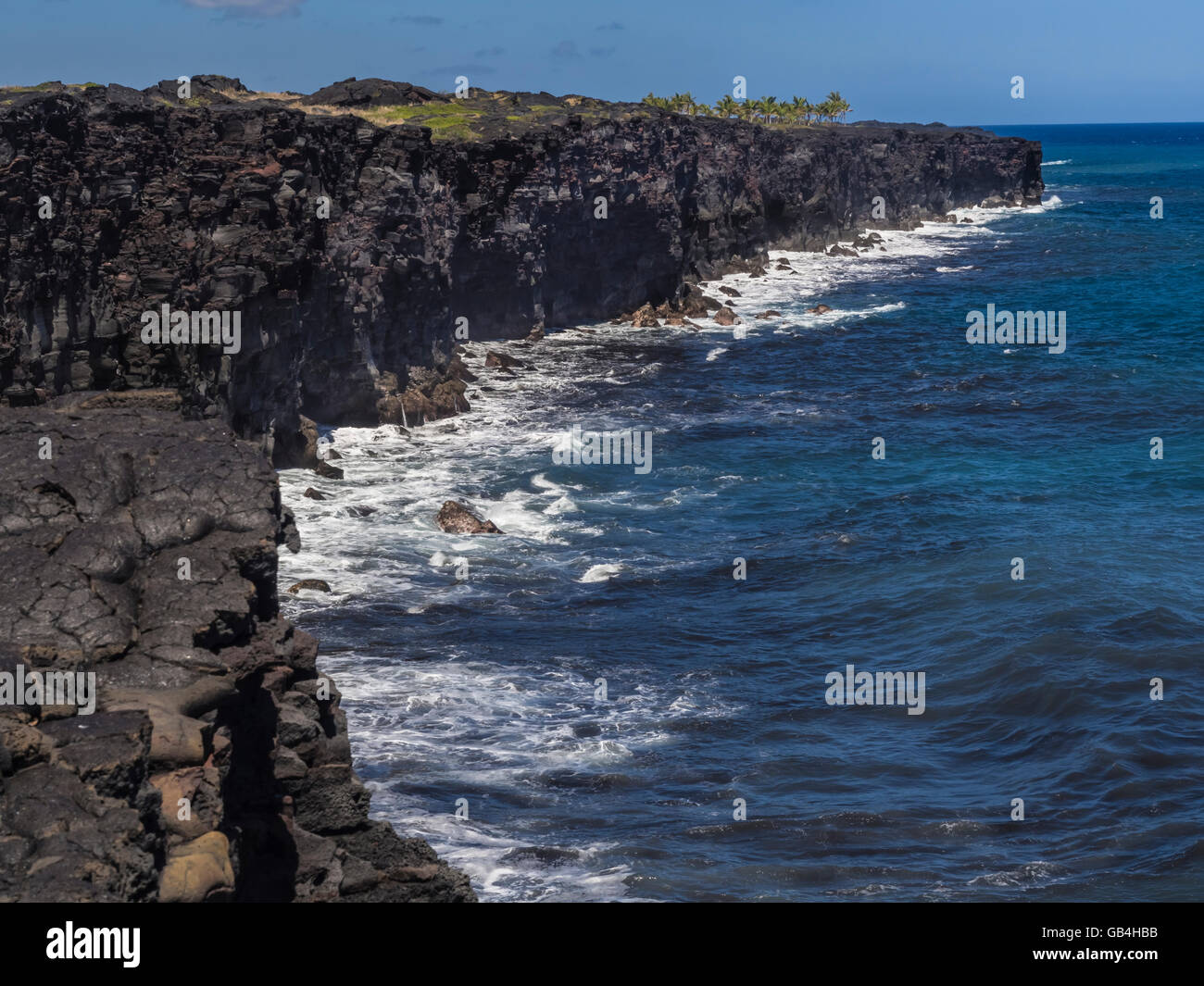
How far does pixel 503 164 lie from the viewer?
8081 cm

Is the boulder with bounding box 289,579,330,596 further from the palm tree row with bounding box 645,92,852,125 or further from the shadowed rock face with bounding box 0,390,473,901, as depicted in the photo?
the palm tree row with bounding box 645,92,852,125

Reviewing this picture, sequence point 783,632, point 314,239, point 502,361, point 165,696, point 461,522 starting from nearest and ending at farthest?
point 165,696
point 783,632
point 461,522
point 314,239
point 502,361

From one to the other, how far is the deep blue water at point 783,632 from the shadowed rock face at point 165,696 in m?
4.83

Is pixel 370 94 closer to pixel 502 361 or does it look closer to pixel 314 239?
pixel 502 361

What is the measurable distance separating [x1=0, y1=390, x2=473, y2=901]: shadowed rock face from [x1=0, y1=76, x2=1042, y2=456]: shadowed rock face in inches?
497

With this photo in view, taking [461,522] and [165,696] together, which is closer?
[165,696]

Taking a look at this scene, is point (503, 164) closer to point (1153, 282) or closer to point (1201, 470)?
point (1201, 470)

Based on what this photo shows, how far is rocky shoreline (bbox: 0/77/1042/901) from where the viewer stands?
57.3 feet

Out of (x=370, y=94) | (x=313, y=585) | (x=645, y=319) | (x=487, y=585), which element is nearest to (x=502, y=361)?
(x=645, y=319)

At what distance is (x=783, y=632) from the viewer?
132 ft

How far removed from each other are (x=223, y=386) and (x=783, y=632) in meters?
21.1

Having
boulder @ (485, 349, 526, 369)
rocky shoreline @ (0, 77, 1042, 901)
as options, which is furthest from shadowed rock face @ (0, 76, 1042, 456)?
boulder @ (485, 349, 526, 369)

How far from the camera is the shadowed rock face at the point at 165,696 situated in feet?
52.4
